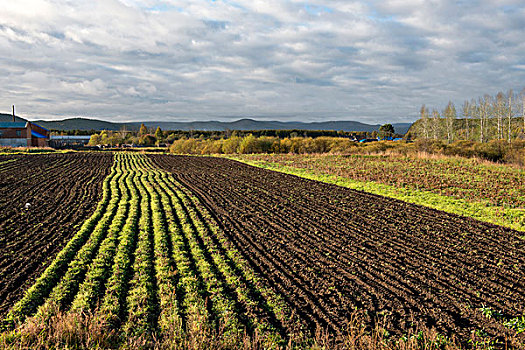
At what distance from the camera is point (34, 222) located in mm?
12117

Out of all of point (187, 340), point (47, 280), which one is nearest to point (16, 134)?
point (47, 280)

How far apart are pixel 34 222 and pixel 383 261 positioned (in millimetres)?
11175

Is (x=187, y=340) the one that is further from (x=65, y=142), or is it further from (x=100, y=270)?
(x=65, y=142)

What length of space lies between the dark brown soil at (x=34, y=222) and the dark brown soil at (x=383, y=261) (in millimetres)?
4740

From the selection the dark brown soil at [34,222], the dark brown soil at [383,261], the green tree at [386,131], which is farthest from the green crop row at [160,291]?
the green tree at [386,131]

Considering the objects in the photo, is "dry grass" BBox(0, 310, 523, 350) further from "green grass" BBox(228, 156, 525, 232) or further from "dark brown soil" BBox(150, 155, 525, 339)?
"green grass" BBox(228, 156, 525, 232)

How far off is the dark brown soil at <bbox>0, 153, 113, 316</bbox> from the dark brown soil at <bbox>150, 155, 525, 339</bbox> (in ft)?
15.6

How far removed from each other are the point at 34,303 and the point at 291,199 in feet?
40.0

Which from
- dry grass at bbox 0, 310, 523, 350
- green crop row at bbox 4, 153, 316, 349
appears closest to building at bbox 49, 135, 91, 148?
green crop row at bbox 4, 153, 316, 349

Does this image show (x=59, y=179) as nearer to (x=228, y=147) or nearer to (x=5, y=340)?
(x=5, y=340)

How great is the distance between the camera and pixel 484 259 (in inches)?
351

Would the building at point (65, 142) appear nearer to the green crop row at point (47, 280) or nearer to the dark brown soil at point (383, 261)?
the green crop row at point (47, 280)

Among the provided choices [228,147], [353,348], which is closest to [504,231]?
[353,348]

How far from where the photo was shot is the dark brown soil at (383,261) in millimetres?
6266
